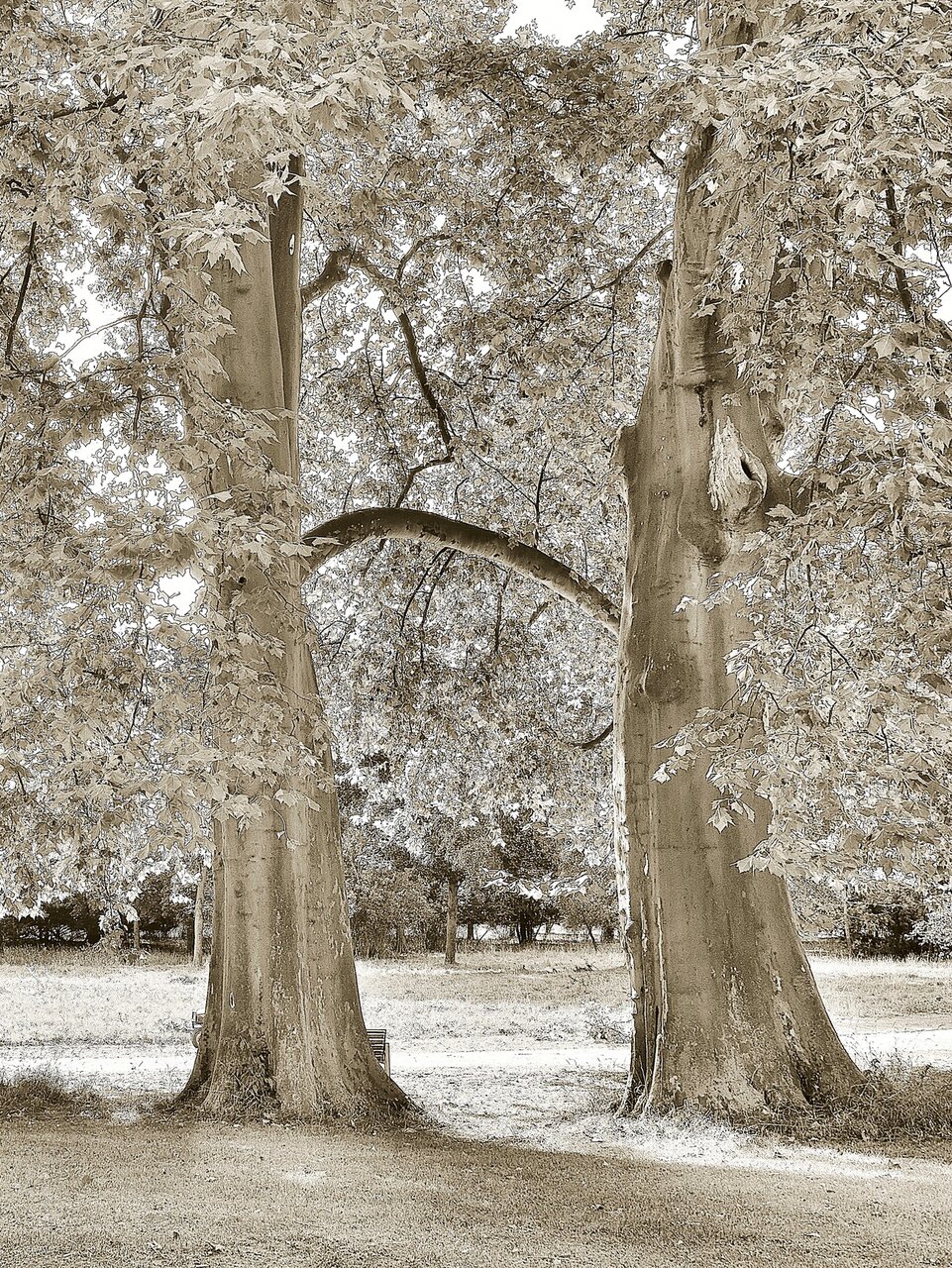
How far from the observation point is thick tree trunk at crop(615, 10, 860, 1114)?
335 inches

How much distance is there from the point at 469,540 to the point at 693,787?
13.2ft

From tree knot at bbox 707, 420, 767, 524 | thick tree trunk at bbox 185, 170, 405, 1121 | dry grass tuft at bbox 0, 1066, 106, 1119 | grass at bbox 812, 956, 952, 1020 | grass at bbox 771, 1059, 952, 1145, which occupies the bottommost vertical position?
grass at bbox 812, 956, 952, 1020

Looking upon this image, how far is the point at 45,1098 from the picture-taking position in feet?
32.8

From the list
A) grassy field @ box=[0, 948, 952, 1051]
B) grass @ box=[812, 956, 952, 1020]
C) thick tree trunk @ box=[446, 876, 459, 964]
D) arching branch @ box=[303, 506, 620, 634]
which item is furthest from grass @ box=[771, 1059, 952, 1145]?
thick tree trunk @ box=[446, 876, 459, 964]

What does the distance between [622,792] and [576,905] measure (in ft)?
88.8

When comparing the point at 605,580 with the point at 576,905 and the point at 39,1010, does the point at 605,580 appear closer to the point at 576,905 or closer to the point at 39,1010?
the point at 39,1010

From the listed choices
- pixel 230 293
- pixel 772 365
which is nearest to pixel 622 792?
pixel 772 365

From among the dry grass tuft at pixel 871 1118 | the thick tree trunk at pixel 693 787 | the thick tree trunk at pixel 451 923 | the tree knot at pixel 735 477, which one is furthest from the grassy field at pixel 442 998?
the tree knot at pixel 735 477

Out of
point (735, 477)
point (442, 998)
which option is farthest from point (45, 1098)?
point (442, 998)

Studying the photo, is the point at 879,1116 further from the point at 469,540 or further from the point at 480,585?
the point at 480,585

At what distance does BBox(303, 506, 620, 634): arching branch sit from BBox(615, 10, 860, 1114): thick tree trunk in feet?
6.36

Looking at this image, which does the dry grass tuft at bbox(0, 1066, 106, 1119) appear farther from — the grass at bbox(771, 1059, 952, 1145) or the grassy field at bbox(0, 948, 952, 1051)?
the grass at bbox(771, 1059, 952, 1145)

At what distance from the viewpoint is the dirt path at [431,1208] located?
5.45 meters

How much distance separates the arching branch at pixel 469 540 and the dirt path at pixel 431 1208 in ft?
18.5
